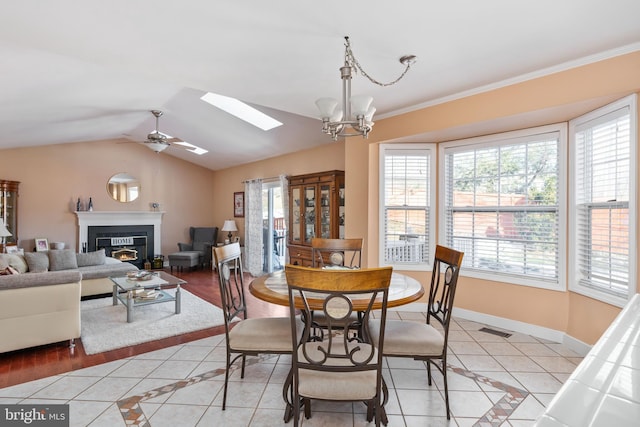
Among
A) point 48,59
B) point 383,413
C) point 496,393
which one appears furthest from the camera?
point 48,59

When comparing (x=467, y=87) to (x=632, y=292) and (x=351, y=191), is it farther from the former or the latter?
(x=632, y=292)

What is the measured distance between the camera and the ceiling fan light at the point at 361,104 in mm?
2209

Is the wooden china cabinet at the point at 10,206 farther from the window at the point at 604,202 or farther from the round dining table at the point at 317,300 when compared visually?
the window at the point at 604,202

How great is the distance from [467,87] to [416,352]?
2.48m

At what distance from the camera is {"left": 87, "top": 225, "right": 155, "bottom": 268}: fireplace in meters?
7.04

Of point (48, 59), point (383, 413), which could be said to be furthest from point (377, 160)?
point (48, 59)

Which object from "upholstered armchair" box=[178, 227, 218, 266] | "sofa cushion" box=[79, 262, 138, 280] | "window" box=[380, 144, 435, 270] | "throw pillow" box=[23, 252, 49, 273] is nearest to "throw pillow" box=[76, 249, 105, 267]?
"sofa cushion" box=[79, 262, 138, 280]

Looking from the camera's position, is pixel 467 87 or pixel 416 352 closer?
pixel 416 352

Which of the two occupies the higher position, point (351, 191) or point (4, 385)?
point (351, 191)

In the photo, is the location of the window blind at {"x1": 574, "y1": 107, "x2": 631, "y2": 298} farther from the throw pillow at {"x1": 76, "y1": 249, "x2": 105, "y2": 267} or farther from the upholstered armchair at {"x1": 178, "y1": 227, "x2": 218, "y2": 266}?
the upholstered armchair at {"x1": 178, "y1": 227, "x2": 218, "y2": 266}

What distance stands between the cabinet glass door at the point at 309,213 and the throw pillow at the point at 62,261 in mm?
3676

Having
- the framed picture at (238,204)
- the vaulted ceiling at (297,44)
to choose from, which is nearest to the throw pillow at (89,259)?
the vaulted ceiling at (297,44)

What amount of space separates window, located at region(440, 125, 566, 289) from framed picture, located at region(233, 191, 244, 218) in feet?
16.3

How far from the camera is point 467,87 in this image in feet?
10.2
